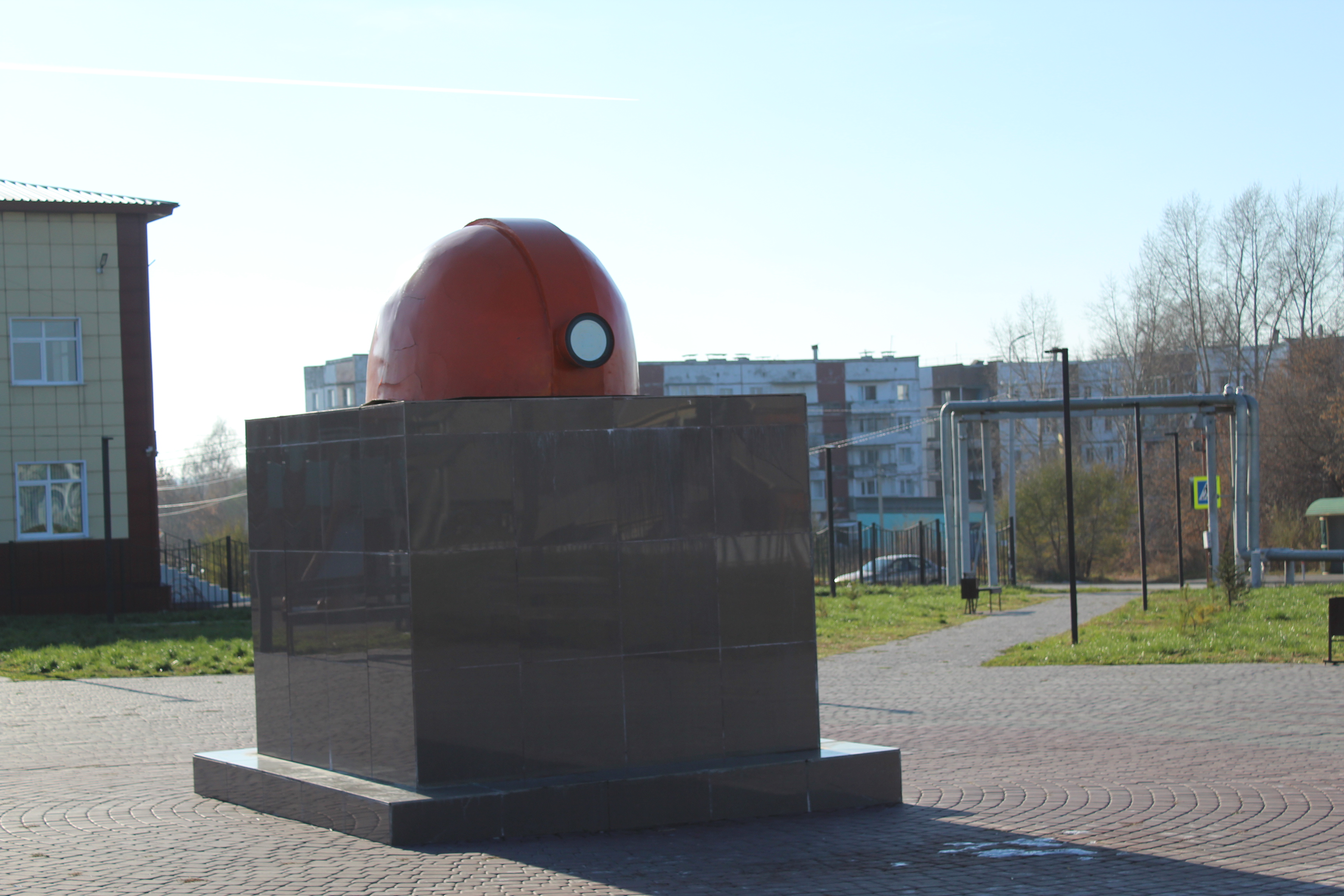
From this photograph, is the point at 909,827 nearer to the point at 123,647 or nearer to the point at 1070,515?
the point at 1070,515

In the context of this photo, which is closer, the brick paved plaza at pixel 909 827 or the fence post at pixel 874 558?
the brick paved plaza at pixel 909 827

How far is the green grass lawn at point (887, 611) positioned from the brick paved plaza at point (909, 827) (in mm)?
6888

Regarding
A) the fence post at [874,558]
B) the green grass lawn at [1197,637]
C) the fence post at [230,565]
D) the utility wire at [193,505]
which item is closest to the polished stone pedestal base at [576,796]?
the green grass lawn at [1197,637]

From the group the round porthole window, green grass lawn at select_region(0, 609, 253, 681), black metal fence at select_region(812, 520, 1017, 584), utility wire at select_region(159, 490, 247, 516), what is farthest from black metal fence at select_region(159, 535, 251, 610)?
utility wire at select_region(159, 490, 247, 516)

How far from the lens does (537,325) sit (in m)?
8.38

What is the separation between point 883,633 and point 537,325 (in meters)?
15.5

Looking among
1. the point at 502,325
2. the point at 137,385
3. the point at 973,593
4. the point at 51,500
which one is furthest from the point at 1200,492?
the point at 51,500

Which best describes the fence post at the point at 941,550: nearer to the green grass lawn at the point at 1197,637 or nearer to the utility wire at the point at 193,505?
the green grass lawn at the point at 1197,637

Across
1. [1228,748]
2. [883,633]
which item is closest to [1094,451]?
[883,633]

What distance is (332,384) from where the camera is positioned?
103m

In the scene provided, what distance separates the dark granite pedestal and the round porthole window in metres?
0.50

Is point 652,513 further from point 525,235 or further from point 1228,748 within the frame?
point 1228,748

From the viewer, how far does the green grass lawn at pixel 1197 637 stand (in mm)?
16953

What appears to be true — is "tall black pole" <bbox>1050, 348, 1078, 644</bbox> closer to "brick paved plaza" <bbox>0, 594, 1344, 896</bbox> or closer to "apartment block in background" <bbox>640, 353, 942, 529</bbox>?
"brick paved plaza" <bbox>0, 594, 1344, 896</bbox>
